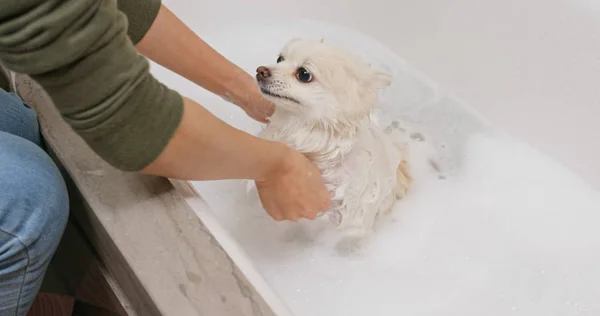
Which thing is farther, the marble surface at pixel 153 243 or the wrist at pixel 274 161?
the wrist at pixel 274 161

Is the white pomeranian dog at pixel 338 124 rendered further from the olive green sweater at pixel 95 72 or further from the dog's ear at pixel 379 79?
the olive green sweater at pixel 95 72

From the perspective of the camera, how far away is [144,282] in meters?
0.65

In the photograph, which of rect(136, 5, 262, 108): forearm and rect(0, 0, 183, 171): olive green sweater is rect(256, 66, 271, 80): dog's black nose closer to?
rect(136, 5, 262, 108): forearm

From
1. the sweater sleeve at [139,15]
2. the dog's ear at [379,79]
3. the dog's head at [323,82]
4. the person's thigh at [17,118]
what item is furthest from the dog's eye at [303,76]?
the person's thigh at [17,118]

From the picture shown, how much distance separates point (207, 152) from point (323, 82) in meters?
0.31

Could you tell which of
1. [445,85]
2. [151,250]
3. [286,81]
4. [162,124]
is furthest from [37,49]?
[445,85]

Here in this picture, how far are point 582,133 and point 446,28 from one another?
393mm

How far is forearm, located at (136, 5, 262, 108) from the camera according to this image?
95 centimetres

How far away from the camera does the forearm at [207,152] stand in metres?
0.65

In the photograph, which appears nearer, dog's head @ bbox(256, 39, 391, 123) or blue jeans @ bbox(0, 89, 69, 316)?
blue jeans @ bbox(0, 89, 69, 316)

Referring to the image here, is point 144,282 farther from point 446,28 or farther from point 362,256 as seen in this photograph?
point 446,28

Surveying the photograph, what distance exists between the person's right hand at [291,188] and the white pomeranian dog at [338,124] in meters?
0.09

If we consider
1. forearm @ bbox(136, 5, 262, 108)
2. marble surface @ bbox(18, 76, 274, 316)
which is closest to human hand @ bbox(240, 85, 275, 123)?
forearm @ bbox(136, 5, 262, 108)

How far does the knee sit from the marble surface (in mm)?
42
